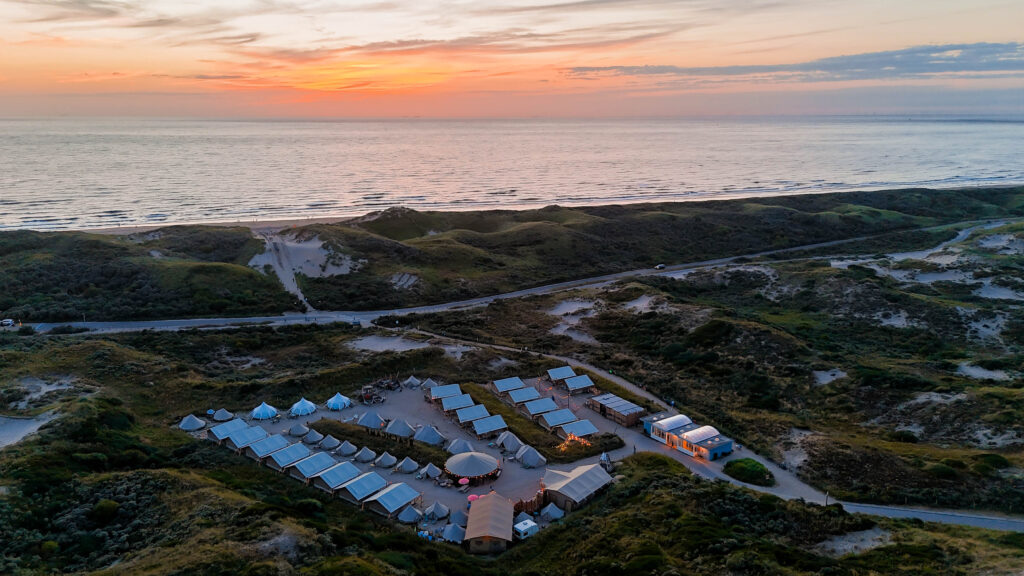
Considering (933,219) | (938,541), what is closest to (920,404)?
(938,541)

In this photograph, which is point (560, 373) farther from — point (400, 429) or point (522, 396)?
point (400, 429)

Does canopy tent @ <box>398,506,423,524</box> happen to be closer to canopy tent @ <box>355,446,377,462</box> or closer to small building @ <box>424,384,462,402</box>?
canopy tent @ <box>355,446,377,462</box>

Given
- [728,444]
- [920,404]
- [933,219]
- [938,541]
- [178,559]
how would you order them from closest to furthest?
[178,559], [938,541], [728,444], [920,404], [933,219]

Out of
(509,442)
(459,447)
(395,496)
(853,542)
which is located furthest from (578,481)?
(853,542)

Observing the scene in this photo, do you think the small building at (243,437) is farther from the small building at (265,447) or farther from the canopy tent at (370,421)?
the canopy tent at (370,421)

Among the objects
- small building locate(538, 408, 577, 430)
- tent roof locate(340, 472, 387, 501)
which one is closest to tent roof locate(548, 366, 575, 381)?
small building locate(538, 408, 577, 430)

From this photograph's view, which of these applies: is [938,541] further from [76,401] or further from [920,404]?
[76,401]
